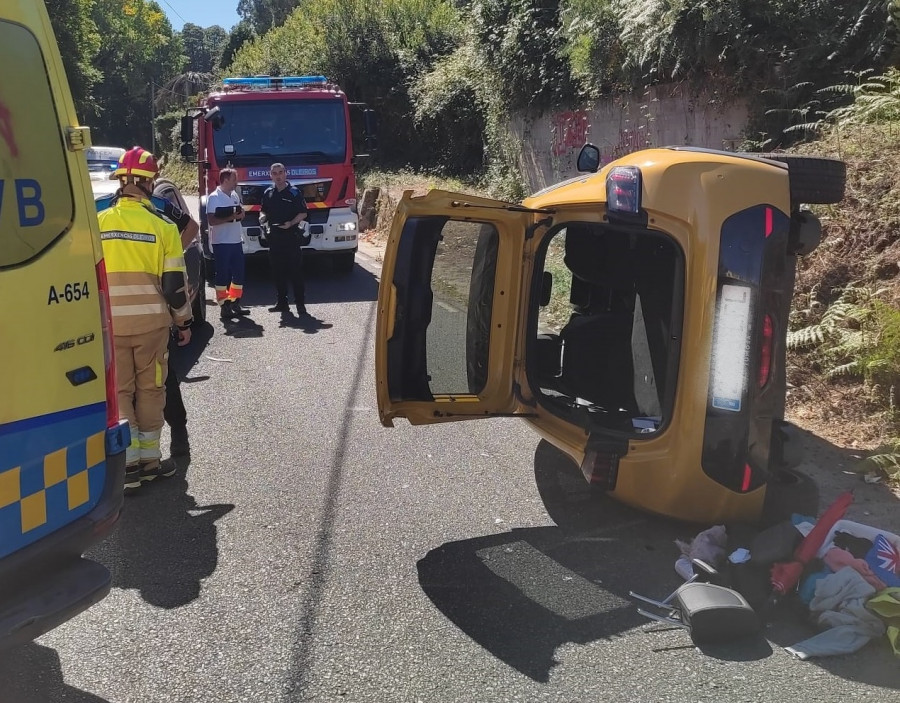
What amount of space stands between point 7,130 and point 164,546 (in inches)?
87.8

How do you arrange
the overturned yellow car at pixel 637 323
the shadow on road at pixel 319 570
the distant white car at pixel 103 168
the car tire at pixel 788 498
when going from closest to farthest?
1. the shadow on road at pixel 319 570
2. the overturned yellow car at pixel 637 323
3. the car tire at pixel 788 498
4. the distant white car at pixel 103 168

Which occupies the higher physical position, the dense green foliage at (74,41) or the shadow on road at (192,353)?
the dense green foliage at (74,41)

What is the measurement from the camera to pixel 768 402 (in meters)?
3.73

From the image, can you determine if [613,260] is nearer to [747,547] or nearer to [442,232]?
[442,232]

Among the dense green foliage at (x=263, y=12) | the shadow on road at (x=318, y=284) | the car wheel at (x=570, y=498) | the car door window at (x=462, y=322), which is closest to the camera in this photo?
the car wheel at (x=570, y=498)

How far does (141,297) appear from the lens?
4.61 metres

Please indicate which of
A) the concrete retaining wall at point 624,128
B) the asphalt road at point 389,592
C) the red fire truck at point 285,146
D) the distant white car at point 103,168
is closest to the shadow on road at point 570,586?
the asphalt road at point 389,592

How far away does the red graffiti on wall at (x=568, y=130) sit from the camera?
47.0 feet

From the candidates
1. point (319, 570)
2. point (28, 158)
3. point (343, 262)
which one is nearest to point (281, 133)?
point (343, 262)

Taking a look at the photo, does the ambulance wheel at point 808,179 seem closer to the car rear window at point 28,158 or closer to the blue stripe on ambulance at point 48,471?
the car rear window at point 28,158

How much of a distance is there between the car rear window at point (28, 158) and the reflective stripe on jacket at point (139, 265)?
66.2 inches

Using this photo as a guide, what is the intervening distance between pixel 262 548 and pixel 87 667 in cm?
109

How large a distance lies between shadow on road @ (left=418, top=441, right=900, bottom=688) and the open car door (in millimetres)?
689

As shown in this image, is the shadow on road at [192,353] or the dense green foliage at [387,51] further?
the dense green foliage at [387,51]
